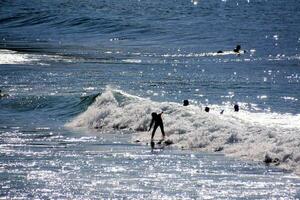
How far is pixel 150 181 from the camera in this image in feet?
89.5

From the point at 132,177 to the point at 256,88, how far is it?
26181 millimetres

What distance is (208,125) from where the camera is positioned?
3700cm

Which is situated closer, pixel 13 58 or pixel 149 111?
pixel 149 111

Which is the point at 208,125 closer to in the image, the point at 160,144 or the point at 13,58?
the point at 160,144

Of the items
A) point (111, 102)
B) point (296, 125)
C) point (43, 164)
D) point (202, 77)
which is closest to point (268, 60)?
point (202, 77)

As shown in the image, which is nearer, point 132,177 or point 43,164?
point 132,177

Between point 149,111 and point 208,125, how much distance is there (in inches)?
229

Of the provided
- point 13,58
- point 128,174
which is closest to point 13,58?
point 13,58

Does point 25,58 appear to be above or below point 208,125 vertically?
above

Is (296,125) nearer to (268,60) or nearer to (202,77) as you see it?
(202,77)

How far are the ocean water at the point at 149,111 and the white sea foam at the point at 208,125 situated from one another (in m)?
0.08

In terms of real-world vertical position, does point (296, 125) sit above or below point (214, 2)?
below

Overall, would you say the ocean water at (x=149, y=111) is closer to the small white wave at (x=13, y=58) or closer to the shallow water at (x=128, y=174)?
the shallow water at (x=128, y=174)

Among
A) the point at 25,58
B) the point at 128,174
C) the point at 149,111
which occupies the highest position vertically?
the point at 25,58
